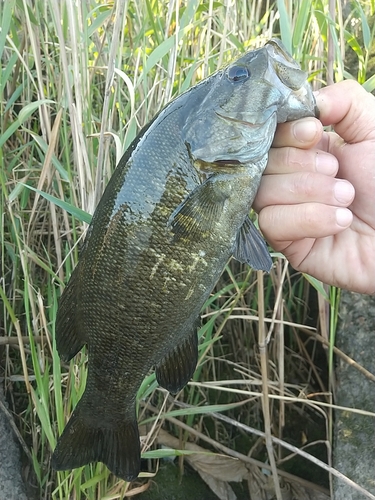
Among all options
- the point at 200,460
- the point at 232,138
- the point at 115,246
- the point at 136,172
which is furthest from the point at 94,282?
the point at 200,460

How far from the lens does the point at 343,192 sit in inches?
44.4

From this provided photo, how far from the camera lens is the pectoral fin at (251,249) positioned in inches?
43.6

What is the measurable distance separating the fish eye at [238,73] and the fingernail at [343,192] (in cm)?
30

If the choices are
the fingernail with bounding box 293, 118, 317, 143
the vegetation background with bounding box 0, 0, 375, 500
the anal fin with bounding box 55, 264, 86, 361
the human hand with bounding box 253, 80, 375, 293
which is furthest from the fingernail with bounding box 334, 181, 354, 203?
the anal fin with bounding box 55, 264, 86, 361

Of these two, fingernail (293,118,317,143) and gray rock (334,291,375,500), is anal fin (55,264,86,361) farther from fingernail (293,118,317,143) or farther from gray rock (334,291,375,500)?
gray rock (334,291,375,500)

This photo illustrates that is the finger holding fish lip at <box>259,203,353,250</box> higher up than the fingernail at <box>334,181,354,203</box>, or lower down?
lower down

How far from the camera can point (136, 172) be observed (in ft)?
3.56

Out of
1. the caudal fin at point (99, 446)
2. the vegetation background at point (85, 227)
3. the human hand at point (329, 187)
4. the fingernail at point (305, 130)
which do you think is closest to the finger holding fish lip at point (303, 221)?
the human hand at point (329, 187)

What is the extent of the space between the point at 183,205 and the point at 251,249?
0.59 feet

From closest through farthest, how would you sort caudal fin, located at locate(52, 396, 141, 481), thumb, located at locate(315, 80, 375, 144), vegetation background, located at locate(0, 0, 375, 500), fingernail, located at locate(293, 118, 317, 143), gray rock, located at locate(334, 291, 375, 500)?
fingernail, located at locate(293, 118, 317, 143)
thumb, located at locate(315, 80, 375, 144)
caudal fin, located at locate(52, 396, 141, 481)
vegetation background, located at locate(0, 0, 375, 500)
gray rock, located at locate(334, 291, 375, 500)

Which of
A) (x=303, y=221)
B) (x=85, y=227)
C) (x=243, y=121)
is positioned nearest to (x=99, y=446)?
(x=85, y=227)

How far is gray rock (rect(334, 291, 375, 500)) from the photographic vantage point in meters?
1.61

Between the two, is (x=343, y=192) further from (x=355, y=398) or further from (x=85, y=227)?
(x=355, y=398)

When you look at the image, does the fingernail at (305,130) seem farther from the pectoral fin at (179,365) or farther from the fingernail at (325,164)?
the pectoral fin at (179,365)
